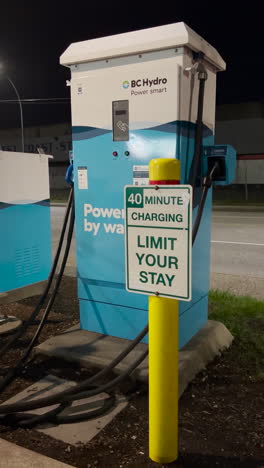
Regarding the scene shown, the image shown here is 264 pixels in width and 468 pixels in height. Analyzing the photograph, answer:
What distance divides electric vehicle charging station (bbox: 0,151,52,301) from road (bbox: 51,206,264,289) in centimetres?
227

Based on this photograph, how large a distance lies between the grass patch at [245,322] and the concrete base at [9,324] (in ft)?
6.47

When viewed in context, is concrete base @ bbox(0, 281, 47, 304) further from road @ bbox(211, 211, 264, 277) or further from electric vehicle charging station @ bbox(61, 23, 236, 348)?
road @ bbox(211, 211, 264, 277)

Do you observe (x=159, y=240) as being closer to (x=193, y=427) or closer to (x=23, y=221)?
(x=193, y=427)

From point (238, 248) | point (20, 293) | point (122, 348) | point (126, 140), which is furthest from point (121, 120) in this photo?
point (238, 248)

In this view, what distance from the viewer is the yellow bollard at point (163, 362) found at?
6.40 feet

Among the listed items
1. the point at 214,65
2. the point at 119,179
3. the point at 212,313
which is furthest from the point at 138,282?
the point at 212,313

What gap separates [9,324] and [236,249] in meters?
5.22

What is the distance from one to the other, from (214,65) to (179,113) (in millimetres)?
793

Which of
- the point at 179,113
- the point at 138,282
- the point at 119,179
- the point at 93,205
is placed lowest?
the point at 138,282

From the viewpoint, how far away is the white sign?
1856 millimetres

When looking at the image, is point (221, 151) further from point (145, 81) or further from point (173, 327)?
point (173, 327)

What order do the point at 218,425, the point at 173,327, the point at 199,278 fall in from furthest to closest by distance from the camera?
the point at 199,278
the point at 218,425
the point at 173,327

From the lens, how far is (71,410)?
2.68 metres

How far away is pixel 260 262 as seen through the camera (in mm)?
6973
